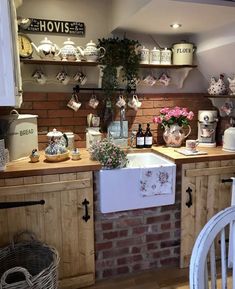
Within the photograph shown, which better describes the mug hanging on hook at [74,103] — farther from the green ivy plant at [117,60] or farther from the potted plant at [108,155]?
the potted plant at [108,155]

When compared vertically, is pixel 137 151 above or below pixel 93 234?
above

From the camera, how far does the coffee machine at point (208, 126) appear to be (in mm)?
2432

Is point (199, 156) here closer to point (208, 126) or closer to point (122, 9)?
point (208, 126)

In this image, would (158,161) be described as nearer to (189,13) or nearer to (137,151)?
(137,151)

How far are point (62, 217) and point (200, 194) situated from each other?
3.40 feet

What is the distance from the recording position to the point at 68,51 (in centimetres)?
211

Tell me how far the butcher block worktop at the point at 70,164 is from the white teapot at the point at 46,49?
75cm

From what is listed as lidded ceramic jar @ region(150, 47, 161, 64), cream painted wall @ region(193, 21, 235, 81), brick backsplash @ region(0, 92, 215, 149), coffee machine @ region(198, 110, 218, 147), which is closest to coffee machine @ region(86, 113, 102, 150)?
brick backsplash @ region(0, 92, 215, 149)

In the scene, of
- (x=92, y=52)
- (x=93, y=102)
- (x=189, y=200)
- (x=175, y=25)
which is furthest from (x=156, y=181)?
(x=175, y=25)

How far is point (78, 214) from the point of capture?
1.86 meters

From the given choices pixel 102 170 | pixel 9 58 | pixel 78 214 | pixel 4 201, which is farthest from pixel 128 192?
pixel 9 58

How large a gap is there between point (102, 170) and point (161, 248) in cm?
81

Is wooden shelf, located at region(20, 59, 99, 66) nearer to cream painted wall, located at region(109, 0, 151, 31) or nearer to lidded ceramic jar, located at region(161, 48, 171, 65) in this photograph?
cream painted wall, located at region(109, 0, 151, 31)

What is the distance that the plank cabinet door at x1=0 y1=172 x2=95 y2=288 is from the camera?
5.69 ft
